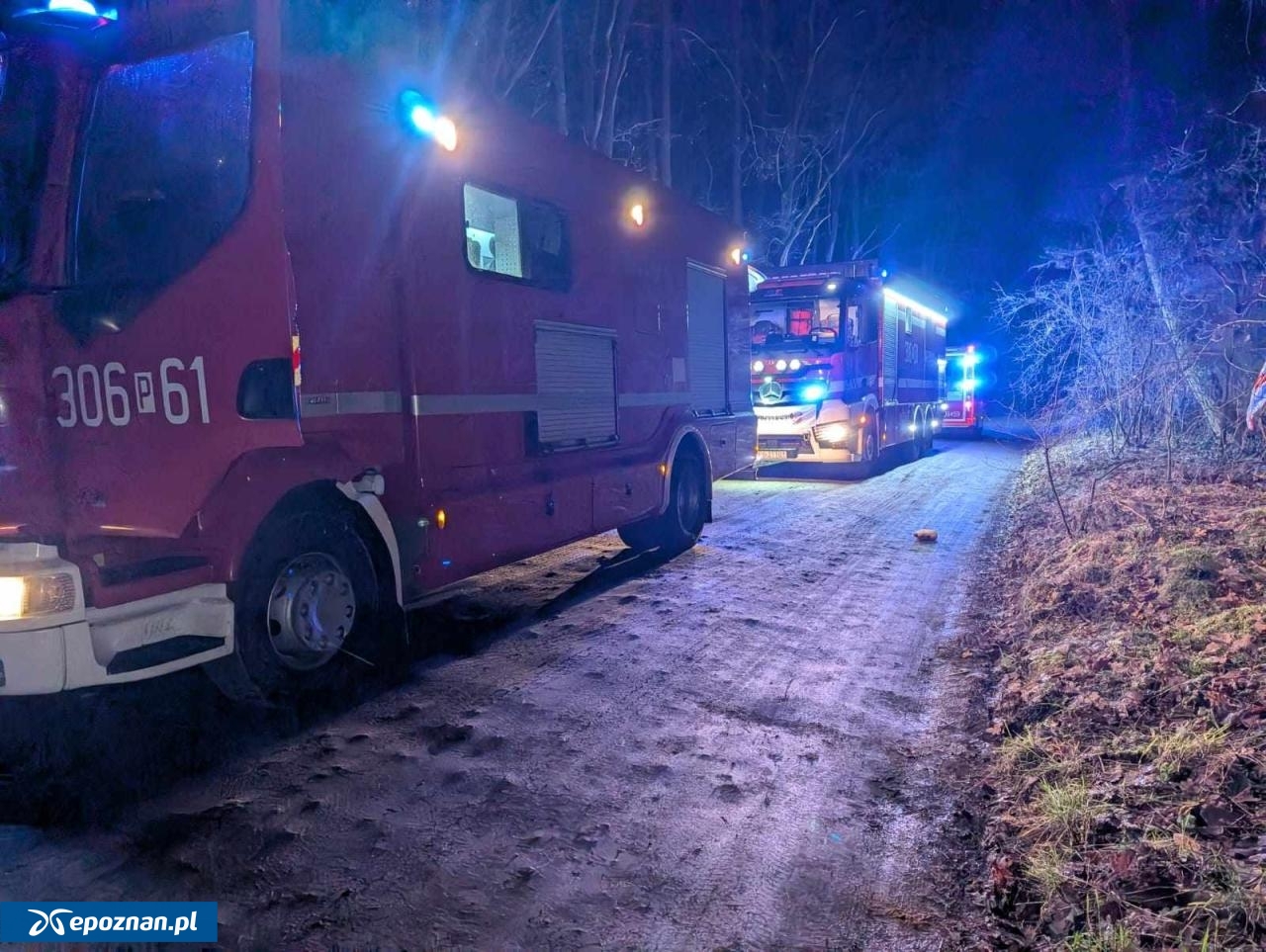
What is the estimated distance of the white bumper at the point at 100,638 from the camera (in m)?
3.21

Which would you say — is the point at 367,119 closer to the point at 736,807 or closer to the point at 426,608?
the point at 426,608

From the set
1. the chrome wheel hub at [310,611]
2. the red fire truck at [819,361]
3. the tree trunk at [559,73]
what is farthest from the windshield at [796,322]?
the chrome wheel hub at [310,611]

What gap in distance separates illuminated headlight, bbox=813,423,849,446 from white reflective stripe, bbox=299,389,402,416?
10.6m

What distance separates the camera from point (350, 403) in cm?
428

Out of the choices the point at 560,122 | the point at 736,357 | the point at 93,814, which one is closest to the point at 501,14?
the point at 560,122

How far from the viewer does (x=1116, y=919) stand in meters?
2.45

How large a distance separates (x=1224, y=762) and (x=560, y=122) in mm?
15883

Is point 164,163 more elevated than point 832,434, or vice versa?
point 164,163

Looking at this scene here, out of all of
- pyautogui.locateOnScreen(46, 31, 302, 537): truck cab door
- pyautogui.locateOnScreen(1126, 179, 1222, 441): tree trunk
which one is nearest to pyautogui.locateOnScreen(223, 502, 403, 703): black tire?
pyautogui.locateOnScreen(46, 31, 302, 537): truck cab door

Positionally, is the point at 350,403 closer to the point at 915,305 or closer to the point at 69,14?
the point at 69,14

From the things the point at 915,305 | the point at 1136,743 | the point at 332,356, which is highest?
the point at 915,305

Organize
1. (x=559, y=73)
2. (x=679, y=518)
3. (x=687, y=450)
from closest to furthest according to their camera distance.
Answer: (x=679, y=518) → (x=687, y=450) → (x=559, y=73)

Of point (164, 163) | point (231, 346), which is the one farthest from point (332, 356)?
point (164, 163)

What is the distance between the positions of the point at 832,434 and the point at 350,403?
36.2 ft
